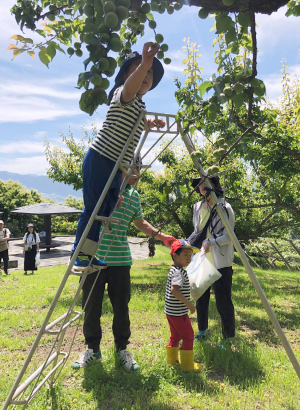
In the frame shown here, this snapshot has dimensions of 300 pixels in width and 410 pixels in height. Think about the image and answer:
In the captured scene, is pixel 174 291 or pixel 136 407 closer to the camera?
pixel 136 407

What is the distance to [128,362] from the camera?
2.94 meters

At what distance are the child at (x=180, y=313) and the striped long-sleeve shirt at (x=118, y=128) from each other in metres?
1.32

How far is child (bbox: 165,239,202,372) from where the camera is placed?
116 inches

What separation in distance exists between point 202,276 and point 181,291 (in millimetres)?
369

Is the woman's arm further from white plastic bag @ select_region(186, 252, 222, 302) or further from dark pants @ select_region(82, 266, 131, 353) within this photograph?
dark pants @ select_region(82, 266, 131, 353)

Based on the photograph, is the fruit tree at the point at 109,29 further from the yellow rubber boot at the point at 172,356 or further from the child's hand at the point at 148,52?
the yellow rubber boot at the point at 172,356

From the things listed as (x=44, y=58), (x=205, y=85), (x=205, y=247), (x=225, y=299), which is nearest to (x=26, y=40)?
(x=44, y=58)

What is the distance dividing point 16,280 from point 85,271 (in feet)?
26.1

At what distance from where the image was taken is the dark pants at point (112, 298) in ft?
9.65

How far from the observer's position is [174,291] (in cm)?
296

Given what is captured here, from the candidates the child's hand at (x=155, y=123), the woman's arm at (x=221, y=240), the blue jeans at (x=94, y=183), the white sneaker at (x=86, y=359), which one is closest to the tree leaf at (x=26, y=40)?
the blue jeans at (x=94, y=183)

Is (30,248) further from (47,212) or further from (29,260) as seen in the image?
(47,212)

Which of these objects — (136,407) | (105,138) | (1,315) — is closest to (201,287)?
(136,407)

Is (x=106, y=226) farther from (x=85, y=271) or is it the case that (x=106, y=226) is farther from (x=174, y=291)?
(x=174, y=291)
